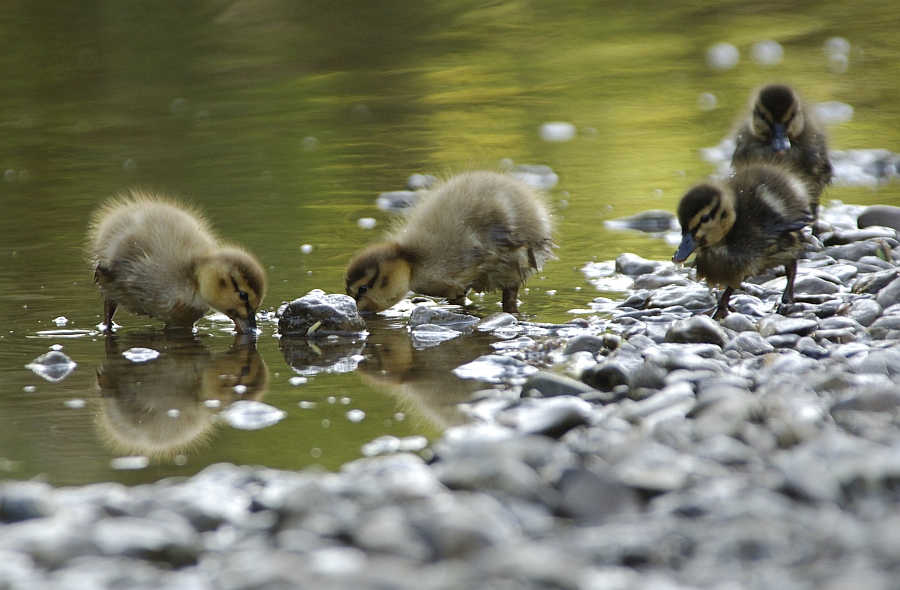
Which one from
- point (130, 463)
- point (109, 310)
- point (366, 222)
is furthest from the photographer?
point (366, 222)

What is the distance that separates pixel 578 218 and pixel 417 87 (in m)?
5.73

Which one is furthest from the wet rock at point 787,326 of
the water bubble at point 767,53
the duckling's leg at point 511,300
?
the water bubble at point 767,53

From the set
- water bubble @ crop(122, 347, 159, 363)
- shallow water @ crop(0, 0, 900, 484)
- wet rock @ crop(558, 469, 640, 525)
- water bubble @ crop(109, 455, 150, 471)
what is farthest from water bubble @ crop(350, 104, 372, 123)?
wet rock @ crop(558, 469, 640, 525)

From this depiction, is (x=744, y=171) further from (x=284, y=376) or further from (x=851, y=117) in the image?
(x=851, y=117)

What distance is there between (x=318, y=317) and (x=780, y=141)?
267 centimetres

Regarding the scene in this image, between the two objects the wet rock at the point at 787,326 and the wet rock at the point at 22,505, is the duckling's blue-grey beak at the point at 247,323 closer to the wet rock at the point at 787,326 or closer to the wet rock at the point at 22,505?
the wet rock at the point at 787,326

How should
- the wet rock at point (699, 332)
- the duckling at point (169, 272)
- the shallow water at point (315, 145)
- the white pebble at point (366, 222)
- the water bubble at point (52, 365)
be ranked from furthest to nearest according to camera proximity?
the white pebble at point (366, 222), the duckling at point (169, 272), the water bubble at point (52, 365), the wet rock at point (699, 332), the shallow water at point (315, 145)

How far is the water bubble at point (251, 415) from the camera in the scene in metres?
3.82

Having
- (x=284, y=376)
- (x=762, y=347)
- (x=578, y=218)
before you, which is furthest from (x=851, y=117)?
(x=284, y=376)

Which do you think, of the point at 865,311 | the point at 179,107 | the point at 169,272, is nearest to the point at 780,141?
the point at 865,311

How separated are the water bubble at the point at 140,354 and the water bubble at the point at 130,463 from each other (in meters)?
1.33

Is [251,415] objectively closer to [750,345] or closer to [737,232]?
[750,345]

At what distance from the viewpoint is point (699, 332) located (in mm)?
4289

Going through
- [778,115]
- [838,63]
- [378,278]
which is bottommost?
[838,63]
